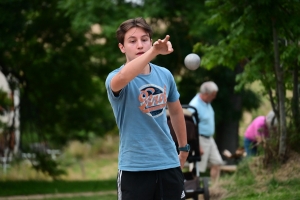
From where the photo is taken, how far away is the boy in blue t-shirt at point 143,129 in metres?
4.35

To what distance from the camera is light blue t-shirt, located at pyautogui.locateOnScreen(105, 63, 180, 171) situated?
434cm

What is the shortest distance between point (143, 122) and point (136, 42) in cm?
50

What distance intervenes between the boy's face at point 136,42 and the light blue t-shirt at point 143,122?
0.14 meters

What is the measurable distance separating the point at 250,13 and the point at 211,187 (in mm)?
2654

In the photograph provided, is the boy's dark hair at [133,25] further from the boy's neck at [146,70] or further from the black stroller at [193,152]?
the black stroller at [193,152]

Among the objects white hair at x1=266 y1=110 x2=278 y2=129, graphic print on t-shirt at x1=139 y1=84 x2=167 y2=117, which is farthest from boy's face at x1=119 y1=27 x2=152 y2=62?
white hair at x1=266 y1=110 x2=278 y2=129

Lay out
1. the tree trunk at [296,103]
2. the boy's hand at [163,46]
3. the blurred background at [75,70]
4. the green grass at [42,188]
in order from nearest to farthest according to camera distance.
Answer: the boy's hand at [163,46] → the tree trunk at [296,103] → the green grass at [42,188] → the blurred background at [75,70]

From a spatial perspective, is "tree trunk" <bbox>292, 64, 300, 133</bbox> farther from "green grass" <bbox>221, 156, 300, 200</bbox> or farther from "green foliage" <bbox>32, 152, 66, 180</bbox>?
"green foliage" <bbox>32, 152, 66, 180</bbox>

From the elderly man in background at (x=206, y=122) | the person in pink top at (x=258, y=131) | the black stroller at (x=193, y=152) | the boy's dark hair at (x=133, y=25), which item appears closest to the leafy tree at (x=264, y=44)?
the person in pink top at (x=258, y=131)

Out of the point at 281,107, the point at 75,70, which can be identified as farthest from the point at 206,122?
the point at 75,70

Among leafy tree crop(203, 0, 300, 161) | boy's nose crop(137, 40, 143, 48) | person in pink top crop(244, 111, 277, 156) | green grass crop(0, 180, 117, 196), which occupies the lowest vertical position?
green grass crop(0, 180, 117, 196)

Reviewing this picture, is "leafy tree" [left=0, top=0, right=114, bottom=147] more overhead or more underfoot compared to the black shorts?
more overhead

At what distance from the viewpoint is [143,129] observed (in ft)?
14.4

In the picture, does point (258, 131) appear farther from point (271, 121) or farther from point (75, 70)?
point (75, 70)
